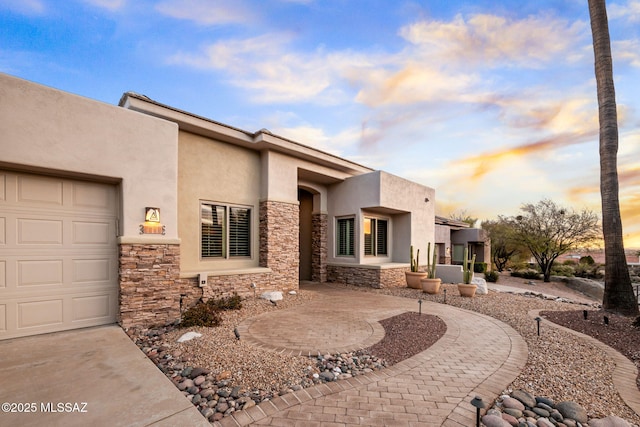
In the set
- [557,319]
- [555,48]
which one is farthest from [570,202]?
[557,319]

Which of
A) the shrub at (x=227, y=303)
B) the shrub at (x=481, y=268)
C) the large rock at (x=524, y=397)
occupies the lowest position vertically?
the shrub at (x=481, y=268)

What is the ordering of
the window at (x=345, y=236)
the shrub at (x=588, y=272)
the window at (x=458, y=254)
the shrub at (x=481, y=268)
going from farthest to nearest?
the window at (x=458, y=254) < the shrub at (x=481, y=268) < the shrub at (x=588, y=272) < the window at (x=345, y=236)

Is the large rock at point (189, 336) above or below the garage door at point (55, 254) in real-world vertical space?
below

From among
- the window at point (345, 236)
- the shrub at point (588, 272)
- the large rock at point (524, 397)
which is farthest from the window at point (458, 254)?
the large rock at point (524, 397)

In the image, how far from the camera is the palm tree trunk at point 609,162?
7.24 m

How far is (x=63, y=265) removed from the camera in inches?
197

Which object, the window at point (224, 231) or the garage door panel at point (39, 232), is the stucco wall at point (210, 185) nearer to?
the window at point (224, 231)

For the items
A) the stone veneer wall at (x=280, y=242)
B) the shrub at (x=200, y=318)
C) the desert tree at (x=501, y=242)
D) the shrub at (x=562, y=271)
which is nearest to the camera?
the shrub at (x=200, y=318)

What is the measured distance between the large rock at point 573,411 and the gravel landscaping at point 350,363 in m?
0.13

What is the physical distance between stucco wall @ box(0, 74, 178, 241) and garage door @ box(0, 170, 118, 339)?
1.22 feet

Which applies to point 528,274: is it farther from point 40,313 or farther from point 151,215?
point 40,313

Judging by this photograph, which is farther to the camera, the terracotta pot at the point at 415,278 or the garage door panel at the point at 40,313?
the terracotta pot at the point at 415,278

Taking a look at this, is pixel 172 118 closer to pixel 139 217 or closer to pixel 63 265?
pixel 139 217

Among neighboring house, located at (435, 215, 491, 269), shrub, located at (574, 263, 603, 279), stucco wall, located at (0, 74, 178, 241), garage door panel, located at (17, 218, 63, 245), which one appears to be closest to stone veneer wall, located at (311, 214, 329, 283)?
stucco wall, located at (0, 74, 178, 241)
